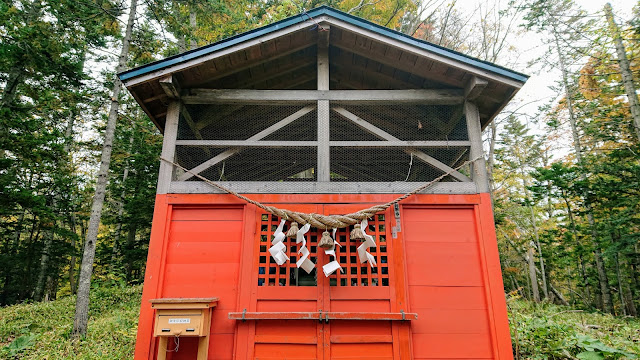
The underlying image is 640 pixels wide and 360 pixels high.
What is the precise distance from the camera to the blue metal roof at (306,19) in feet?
12.8

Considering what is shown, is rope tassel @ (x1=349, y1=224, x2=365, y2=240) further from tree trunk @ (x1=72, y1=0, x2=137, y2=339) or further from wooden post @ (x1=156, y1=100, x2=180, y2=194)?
tree trunk @ (x1=72, y1=0, x2=137, y2=339)

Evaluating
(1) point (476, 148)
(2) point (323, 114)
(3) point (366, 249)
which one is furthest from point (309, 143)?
(1) point (476, 148)

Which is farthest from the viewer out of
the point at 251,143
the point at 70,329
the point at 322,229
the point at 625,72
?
the point at 625,72

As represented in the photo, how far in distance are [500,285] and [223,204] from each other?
10.9ft

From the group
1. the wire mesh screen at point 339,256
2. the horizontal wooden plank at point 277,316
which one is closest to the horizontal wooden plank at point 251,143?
the wire mesh screen at point 339,256

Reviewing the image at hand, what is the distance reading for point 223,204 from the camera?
3.92 meters

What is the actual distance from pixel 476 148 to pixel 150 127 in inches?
455

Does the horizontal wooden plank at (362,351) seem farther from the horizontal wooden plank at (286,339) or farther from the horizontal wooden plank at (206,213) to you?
the horizontal wooden plank at (206,213)

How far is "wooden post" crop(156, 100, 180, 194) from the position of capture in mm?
3936

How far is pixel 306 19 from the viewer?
4.10 metres

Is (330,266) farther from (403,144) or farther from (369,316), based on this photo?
(403,144)

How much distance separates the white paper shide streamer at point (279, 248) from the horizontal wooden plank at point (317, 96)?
1675mm

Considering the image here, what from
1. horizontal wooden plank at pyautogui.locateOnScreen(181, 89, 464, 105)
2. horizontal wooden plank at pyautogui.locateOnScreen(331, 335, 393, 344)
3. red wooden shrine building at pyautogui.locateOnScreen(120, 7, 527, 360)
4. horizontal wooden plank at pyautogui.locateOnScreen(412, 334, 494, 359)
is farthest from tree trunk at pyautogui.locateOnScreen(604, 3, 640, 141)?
horizontal wooden plank at pyautogui.locateOnScreen(331, 335, 393, 344)

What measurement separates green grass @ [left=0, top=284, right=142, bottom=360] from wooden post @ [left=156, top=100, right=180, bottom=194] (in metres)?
2.61
